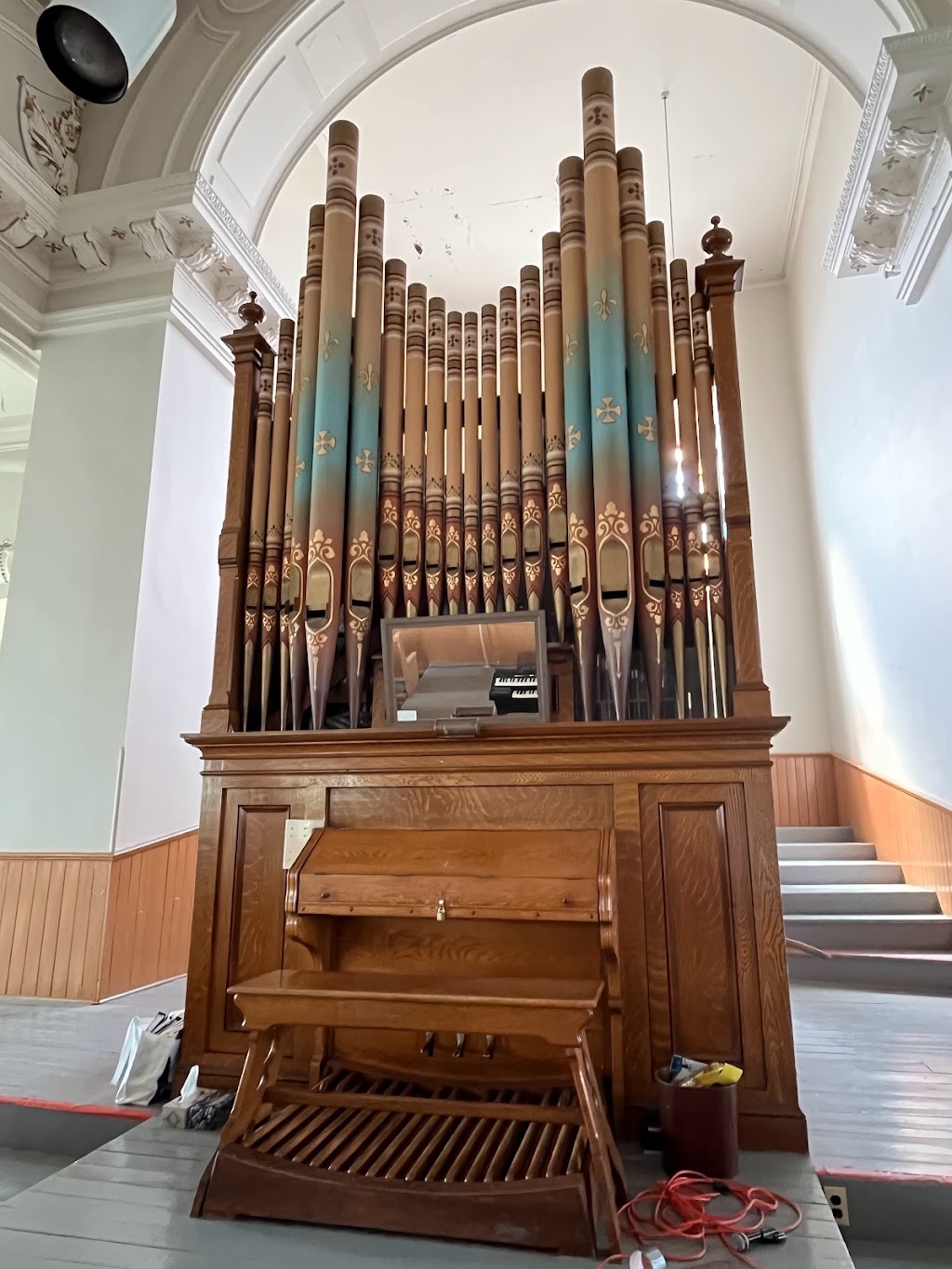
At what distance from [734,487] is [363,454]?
45.7 inches

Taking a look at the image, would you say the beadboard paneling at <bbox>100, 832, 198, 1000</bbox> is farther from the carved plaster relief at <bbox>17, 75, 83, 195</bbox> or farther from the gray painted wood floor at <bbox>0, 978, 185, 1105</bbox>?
the carved plaster relief at <bbox>17, 75, 83, 195</bbox>

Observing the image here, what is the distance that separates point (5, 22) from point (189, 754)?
3661 millimetres

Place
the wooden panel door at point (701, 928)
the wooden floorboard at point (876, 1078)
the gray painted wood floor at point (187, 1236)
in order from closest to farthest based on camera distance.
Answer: the gray painted wood floor at point (187, 1236)
the wooden floorboard at point (876, 1078)
the wooden panel door at point (701, 928)

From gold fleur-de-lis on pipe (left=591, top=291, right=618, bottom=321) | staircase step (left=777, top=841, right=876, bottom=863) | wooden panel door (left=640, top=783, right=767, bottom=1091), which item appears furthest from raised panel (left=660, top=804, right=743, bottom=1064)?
staircase step (left=777, top=841, right=876, bottom=863)

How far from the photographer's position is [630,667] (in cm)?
244

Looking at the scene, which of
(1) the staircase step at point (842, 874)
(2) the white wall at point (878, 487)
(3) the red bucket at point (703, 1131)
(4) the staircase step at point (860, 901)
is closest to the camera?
(3) the red bucket at point (703, 1131)

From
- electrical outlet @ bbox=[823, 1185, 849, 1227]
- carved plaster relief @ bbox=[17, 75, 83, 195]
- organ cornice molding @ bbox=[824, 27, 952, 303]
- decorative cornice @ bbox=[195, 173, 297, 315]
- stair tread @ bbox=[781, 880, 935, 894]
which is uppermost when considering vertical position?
carved plaster relief @ bbox=[17, 75, 83, 195]

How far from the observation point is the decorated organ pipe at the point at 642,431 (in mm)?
2350

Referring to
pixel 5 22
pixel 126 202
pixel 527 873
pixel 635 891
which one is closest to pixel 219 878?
pixel 527 873

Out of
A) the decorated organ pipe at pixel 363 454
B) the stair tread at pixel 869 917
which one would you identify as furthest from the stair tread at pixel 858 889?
the decorated organ pipe at pixel 363 454

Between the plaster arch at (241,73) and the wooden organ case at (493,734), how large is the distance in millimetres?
1723

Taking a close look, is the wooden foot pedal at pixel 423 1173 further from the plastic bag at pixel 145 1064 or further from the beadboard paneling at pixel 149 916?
the beadboard paneling at pixel 149 916

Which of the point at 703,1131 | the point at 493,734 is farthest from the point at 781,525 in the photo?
the point at 703,1131

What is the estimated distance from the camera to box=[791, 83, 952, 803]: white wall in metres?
3.84
